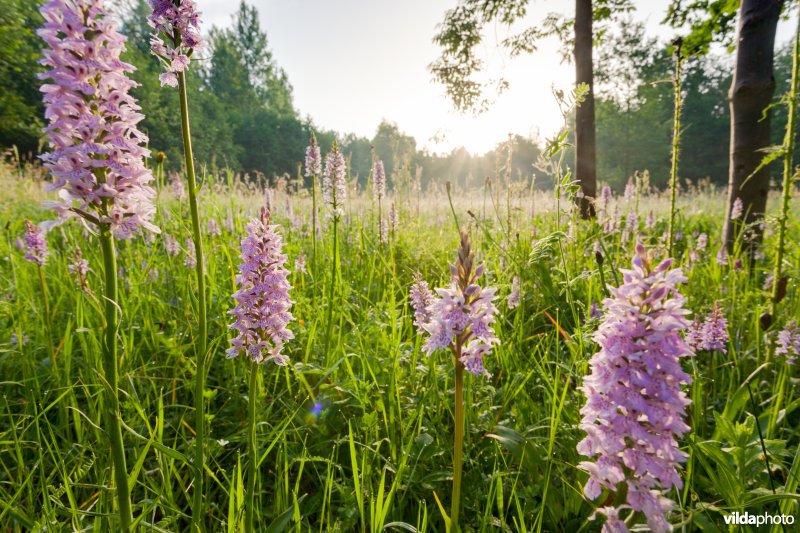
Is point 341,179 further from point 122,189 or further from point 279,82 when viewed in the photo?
point 279,82

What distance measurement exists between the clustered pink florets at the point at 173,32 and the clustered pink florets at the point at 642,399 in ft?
5.03

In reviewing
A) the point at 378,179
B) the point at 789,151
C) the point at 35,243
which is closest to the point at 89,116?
the point at 35,243

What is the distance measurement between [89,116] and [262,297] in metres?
0.80

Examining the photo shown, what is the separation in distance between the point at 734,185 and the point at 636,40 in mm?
14116

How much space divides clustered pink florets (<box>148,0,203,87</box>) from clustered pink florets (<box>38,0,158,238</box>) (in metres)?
0.15

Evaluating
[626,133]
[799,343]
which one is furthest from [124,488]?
[626,133]

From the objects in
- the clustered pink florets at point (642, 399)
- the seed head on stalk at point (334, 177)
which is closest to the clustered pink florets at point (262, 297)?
the clustered pink florets at point (642, 399)

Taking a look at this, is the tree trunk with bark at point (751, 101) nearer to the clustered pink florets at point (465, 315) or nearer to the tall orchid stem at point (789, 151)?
the tall orchid stem at point (789, 151)

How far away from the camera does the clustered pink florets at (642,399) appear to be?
2.94ft

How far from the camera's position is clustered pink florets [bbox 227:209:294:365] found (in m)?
1.55

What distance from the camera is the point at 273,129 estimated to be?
62500mm

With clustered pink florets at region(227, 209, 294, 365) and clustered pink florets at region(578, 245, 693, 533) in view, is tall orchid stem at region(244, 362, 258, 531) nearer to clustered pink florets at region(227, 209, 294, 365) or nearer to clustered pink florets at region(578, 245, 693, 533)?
clustered pink florets at region(227, 209, 294, 365)

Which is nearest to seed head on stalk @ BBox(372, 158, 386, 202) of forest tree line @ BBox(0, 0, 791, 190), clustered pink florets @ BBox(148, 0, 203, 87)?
clustered pink florets @ BBox(148, 0, 203, 87)

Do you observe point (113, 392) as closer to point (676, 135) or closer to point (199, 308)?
point (199, 308)
